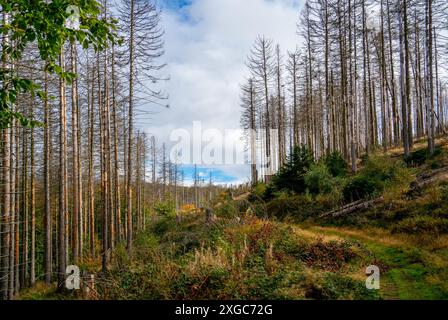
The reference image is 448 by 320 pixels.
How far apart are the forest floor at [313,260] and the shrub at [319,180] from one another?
2.89 metres

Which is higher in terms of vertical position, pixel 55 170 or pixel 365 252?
pixel 55 170

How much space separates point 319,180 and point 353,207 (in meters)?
3.39

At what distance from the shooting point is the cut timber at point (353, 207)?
36.8ft

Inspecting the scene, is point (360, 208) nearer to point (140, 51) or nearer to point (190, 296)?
point (190, 296)

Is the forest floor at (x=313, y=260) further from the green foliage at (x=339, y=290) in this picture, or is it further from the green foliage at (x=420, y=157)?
the green foliage at (x=420, y=157)

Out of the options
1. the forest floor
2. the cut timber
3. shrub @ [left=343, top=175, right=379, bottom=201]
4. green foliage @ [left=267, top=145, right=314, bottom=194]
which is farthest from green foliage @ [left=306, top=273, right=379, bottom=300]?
green foliage @ [left=267, top=145, right=314, bottom=194]

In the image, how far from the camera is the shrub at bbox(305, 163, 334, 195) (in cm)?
1447

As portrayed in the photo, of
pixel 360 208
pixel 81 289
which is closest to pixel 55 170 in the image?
pixel 81 289

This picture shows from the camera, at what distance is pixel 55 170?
19516 mm

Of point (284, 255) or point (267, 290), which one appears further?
point (284, 255)

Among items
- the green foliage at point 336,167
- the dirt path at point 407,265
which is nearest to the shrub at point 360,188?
the green foliage at point 336,167

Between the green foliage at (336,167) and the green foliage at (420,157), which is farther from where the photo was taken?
the green foliage at (336,167)

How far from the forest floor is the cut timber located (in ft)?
0.62
